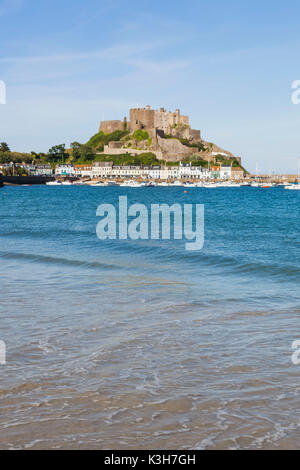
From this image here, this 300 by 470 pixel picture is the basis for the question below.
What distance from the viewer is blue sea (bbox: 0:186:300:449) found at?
4297 millimetres

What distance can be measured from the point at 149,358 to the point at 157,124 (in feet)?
519

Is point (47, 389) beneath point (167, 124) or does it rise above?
beneath

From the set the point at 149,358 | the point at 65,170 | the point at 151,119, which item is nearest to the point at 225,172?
the point at 151,119

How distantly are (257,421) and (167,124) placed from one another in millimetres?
162944

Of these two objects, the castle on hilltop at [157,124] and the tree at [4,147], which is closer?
the castle on hilltop at [157,124]

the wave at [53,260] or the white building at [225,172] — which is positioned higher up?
the white building at [225,172]

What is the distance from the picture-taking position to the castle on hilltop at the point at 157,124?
159 metres

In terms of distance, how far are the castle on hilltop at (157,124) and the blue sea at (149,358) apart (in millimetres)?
149935

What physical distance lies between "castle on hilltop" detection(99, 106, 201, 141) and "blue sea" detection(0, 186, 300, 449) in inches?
5903

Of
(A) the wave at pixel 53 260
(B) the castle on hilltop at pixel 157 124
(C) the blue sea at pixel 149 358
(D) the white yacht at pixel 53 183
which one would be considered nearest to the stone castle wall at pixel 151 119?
(B) the castle on hilltop at pixel 157 124

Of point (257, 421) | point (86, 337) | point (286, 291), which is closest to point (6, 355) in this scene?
point (86, 337)

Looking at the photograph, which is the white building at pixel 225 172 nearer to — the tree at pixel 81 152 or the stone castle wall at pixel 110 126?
the stone castle wall at pixel 110 126

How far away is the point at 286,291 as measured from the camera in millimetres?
10453

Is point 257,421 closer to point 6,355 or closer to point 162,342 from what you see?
point 162,342
